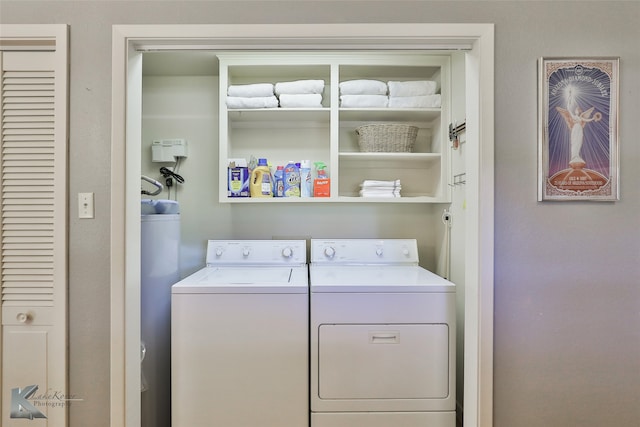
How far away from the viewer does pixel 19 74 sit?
124 centimetres

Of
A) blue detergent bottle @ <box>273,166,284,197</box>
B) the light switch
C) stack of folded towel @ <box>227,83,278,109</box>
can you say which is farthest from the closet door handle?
stack of folded towel @ <box>227,83,278,109</box>

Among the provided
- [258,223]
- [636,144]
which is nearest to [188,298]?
[258,223]

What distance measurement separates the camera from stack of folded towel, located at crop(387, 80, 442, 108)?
1870 mm

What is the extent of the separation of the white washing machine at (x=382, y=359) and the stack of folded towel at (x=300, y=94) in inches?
44.2

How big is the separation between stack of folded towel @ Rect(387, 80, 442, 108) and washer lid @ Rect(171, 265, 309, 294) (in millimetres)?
1173

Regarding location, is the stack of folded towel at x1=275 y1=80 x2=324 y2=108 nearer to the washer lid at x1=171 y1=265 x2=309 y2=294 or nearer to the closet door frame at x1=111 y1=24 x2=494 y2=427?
the closet door frame at x1=111 y1=24 x2=494 y2=427

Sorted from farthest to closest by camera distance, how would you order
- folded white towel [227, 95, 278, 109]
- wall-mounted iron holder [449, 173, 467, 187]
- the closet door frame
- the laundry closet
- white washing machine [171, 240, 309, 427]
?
the laundry closet < folded white towel [227, 95, 278, 109] < wall-mounted iron holder [449, 173, 467, 187] < white washing machine [171, 240, 309, 427] < the closet door frame

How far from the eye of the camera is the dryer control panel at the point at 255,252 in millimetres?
1944

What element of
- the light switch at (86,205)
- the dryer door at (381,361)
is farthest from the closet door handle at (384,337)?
the light switch at (86,205)

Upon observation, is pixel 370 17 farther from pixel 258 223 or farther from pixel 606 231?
pixel 258 223

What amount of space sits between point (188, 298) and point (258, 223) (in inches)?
31.8

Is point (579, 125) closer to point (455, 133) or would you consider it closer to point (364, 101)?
point (455, 133)

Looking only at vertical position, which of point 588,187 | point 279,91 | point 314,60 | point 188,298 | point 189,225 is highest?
point 314,60

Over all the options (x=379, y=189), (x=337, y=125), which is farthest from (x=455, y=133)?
(x=337, y=125)
